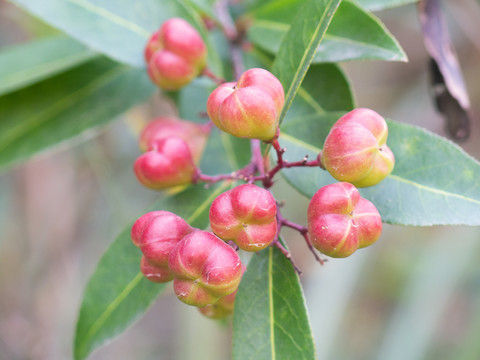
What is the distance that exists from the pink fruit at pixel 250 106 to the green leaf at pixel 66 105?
2.10 ft

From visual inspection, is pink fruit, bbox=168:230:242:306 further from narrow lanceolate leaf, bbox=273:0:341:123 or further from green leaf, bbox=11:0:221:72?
green leaf, bbox=11:0:221:72

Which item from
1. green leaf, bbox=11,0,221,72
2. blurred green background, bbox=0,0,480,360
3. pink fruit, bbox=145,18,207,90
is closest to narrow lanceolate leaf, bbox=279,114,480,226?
pink fruit, bbox=145,18,207,90

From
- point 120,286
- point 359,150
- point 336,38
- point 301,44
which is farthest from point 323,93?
point 120,286

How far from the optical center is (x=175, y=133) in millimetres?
1177

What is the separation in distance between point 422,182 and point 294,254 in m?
2.96

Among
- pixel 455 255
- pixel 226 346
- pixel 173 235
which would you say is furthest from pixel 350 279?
pixel 173 235

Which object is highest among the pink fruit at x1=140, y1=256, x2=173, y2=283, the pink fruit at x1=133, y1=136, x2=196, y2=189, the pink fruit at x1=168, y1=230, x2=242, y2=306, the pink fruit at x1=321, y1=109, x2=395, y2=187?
the pink fruit at x1=321, y1=109, x2=395, y2=187

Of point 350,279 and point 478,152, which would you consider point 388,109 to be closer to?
point 478,152

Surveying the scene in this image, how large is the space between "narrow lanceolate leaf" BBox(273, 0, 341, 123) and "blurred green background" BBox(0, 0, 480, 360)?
134cm

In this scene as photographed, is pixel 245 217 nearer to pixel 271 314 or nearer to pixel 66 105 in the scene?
pixel 271 314

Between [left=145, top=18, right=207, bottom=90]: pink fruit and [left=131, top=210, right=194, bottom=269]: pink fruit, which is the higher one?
[left=145, top=18, right=207, bottom=90]: pink fruit

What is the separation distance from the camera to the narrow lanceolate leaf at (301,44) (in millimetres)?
867

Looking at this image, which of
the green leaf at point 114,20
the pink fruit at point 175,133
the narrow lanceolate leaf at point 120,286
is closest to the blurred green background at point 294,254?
the green leaf at point 114,20

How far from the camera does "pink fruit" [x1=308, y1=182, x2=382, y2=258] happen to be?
2.65ft
